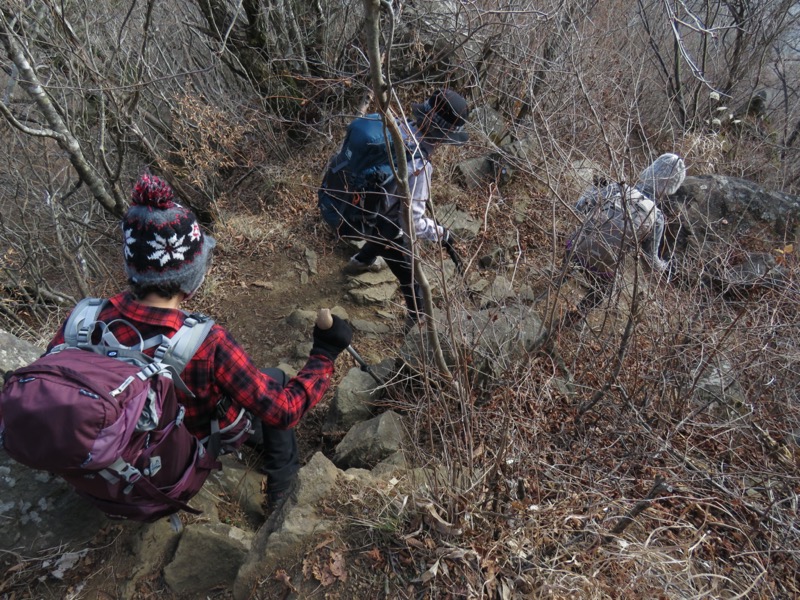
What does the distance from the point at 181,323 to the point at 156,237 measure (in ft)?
1.13

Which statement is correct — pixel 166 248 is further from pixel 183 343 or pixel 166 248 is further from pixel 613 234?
pixel 613 234

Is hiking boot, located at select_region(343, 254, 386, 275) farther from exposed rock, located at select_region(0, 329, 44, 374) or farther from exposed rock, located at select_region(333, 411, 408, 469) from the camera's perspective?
exposed rock, located at select_region(0, 329, 44, 374)

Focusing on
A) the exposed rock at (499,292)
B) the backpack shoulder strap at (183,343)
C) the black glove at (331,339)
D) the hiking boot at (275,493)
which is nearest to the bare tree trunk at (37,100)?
the backpack shoulder strap at (183,343)

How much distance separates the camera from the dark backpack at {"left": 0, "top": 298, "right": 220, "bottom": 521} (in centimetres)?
147

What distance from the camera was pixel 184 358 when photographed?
6.08ft

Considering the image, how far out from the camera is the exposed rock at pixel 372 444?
117 inches

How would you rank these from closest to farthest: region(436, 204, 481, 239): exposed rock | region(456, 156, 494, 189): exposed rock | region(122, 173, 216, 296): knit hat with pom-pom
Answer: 1. region(122, 173, 216, 296): knit hat with pom-pom
2. region(436, 204, 481, 239): exposed rock
3. region(456, 156, 494, 189): exposed rock

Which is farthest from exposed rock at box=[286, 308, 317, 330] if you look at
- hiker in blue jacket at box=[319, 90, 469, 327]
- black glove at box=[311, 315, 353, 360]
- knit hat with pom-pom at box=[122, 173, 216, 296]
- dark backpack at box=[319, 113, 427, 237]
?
knit hat with pom-pom at box=[122, 173, 216, 296]

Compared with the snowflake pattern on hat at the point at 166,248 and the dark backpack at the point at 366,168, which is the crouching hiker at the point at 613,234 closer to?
the dark backpack at the point at 366,168

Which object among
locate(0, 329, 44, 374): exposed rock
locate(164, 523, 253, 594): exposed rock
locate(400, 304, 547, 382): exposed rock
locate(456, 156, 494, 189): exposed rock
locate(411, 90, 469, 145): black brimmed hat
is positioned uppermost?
locate(411, 90, 469, 145): black brimmed hat

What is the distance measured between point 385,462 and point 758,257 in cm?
496

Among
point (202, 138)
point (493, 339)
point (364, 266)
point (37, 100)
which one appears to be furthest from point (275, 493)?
point (202, 138)

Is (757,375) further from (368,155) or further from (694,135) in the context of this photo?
(694,135)

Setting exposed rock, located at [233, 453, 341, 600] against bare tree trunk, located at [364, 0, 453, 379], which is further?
→ exposed rock, located at [233, 453, 341, 600]
